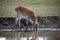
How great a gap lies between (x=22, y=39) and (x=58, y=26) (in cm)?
80

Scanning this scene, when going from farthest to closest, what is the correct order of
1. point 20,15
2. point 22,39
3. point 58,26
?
point 58,26 < point 20,15 < point 22,39

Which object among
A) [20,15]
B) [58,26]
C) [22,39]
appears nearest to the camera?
[22,39]

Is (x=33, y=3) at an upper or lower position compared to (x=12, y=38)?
upper

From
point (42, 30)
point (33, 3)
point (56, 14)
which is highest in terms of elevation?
point (33, 3)

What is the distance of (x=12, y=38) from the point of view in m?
2.00

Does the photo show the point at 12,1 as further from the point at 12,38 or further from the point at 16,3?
the point at 12,38

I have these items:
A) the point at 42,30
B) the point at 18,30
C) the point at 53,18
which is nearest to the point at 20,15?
the point at 18,30

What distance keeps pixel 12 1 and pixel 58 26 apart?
84 centimetres

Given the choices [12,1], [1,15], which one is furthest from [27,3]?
[1,15]

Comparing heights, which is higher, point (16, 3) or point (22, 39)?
point (16, 3)

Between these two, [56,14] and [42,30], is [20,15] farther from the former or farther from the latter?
[56,14]

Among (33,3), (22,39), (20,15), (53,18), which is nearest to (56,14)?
(53,18)

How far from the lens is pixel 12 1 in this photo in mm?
2592

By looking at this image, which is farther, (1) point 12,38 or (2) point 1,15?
(2) point 1,15
